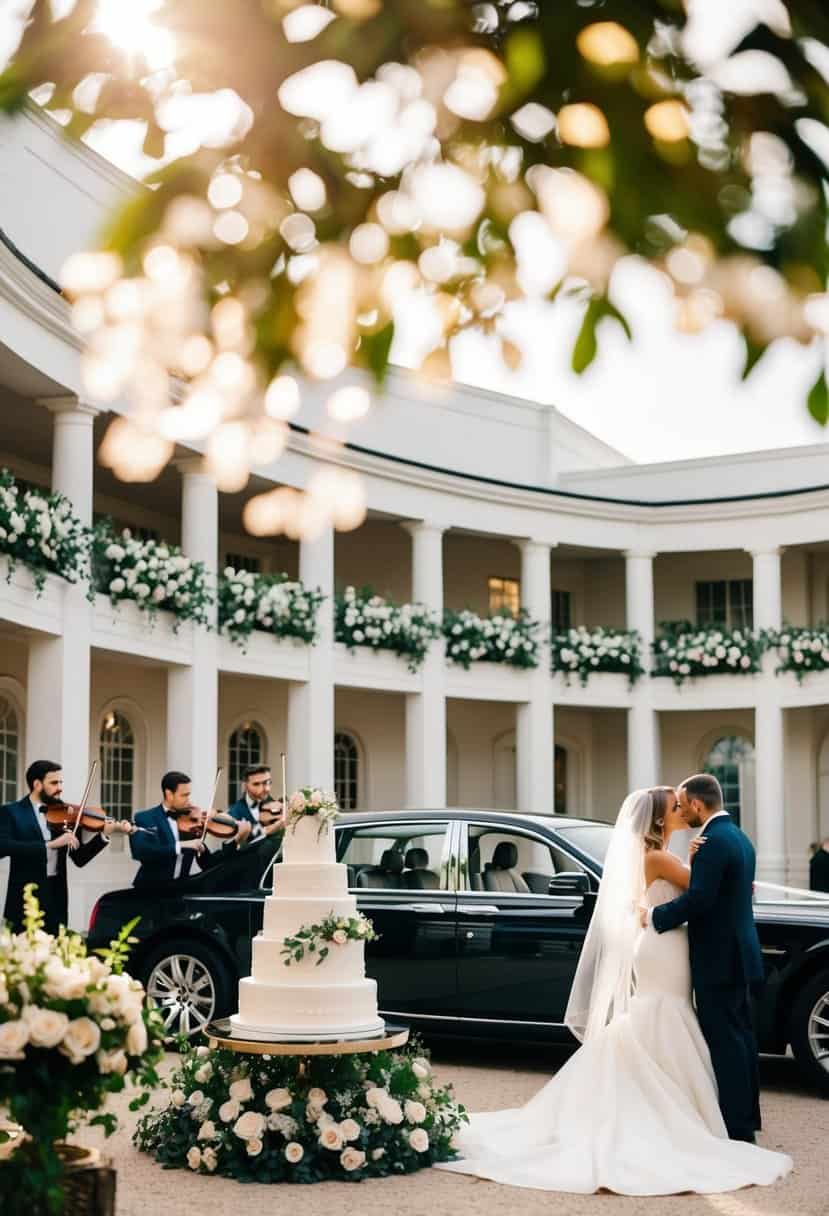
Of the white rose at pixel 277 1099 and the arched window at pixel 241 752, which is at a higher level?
the arched window at pixel 241 752

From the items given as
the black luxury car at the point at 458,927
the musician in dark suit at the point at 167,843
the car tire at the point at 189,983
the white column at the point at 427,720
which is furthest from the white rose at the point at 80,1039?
the white column at the point at 427,720

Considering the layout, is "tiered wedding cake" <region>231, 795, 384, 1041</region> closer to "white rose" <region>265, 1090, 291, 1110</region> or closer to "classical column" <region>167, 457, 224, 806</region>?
"white rose" <region>265, 1090, 291, 1110</region>

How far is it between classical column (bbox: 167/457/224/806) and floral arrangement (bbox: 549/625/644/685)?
7.95 metres

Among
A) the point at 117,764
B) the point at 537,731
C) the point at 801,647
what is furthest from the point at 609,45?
the point at 801,647

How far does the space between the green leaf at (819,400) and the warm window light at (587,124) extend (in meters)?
0.72

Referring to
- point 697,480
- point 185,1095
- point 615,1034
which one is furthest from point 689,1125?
point 697,480

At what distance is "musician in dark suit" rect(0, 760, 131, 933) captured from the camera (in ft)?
37.3

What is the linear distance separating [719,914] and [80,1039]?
427 centimetres

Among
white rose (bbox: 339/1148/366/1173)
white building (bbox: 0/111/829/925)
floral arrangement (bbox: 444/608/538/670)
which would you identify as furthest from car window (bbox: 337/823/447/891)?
floral arrangement (bbox: 444/608/538/670)

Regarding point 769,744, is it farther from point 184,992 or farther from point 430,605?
point 184,992

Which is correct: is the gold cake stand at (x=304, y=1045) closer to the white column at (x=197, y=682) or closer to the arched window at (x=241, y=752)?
the white column at (x=197, y=682)

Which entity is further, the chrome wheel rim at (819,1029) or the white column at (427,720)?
the white column at (427,720)

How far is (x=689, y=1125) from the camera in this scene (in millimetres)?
7746

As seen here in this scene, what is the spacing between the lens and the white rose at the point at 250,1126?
7.59 meters
